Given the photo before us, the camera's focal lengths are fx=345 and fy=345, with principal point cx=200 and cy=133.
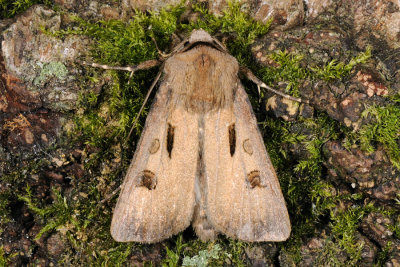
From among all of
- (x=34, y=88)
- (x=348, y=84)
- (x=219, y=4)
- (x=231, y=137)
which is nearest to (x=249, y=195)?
(x=231, y=137)

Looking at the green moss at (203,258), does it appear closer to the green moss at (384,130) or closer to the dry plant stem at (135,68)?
the dry plant stem at (135,68)

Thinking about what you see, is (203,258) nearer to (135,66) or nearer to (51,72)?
(135,66)

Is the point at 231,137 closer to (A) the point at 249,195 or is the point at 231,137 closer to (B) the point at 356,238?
(A) the point at 249,195

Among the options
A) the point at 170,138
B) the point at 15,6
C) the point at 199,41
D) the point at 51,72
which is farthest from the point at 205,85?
the point at 15,6

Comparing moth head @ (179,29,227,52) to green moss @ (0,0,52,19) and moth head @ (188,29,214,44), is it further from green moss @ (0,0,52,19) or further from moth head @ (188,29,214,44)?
green moss @ (0,0,52,19)

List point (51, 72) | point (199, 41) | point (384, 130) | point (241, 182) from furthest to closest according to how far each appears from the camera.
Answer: point (199, 41)
point (241, 182)
point (51, 72)
point (384, 130)

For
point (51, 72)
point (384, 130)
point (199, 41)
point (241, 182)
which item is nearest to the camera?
point (384, 130)

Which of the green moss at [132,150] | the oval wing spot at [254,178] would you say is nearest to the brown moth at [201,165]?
the oval wing spot at [254,178]
